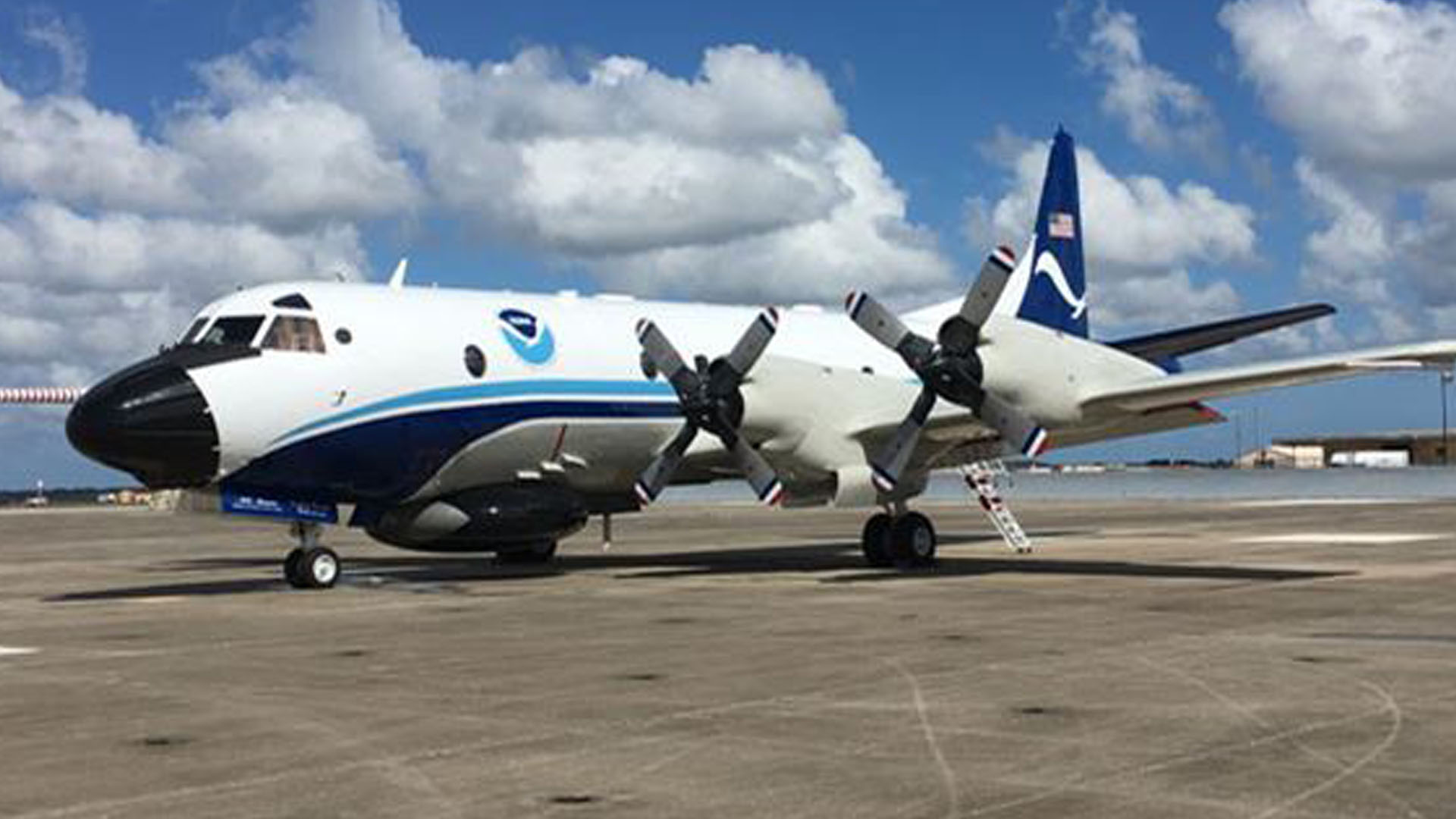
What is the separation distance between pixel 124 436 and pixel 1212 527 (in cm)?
2622

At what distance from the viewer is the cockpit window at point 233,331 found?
1911 cm

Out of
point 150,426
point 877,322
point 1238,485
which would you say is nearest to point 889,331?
point 877,322

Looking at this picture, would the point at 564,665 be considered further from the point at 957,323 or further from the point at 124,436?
the point at 957,323

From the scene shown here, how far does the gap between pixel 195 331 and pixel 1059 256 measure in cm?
1488

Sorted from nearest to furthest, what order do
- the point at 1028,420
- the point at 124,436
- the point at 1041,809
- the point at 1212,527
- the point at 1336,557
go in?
the point at 1041,809 → the point at 124,436 → the point at 1028,420 → the point at 1336,557 → the point at 1212,527

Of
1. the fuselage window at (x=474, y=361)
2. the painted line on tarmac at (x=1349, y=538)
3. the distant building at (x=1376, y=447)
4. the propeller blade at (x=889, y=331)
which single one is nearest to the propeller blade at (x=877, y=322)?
the propeller blade at (x=889, y=331)

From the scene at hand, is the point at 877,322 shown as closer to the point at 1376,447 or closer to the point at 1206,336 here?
the point at 1206,336

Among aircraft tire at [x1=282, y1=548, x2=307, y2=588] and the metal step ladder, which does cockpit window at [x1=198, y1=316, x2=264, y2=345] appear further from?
the metal step ladder

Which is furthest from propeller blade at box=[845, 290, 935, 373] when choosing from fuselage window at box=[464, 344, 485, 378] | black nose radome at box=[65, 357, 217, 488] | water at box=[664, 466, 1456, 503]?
water at box=[664, 466, 1456, 503]

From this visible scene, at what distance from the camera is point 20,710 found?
10.1 metres

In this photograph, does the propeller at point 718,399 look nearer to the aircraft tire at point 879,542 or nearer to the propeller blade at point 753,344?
the propeller blade at point 753,344

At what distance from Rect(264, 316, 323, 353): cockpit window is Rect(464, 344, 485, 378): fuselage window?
2.09 m

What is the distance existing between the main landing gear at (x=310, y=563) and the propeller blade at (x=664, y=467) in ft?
14.5

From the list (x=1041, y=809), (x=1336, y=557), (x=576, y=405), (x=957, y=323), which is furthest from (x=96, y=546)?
(x=1041, y=809)
